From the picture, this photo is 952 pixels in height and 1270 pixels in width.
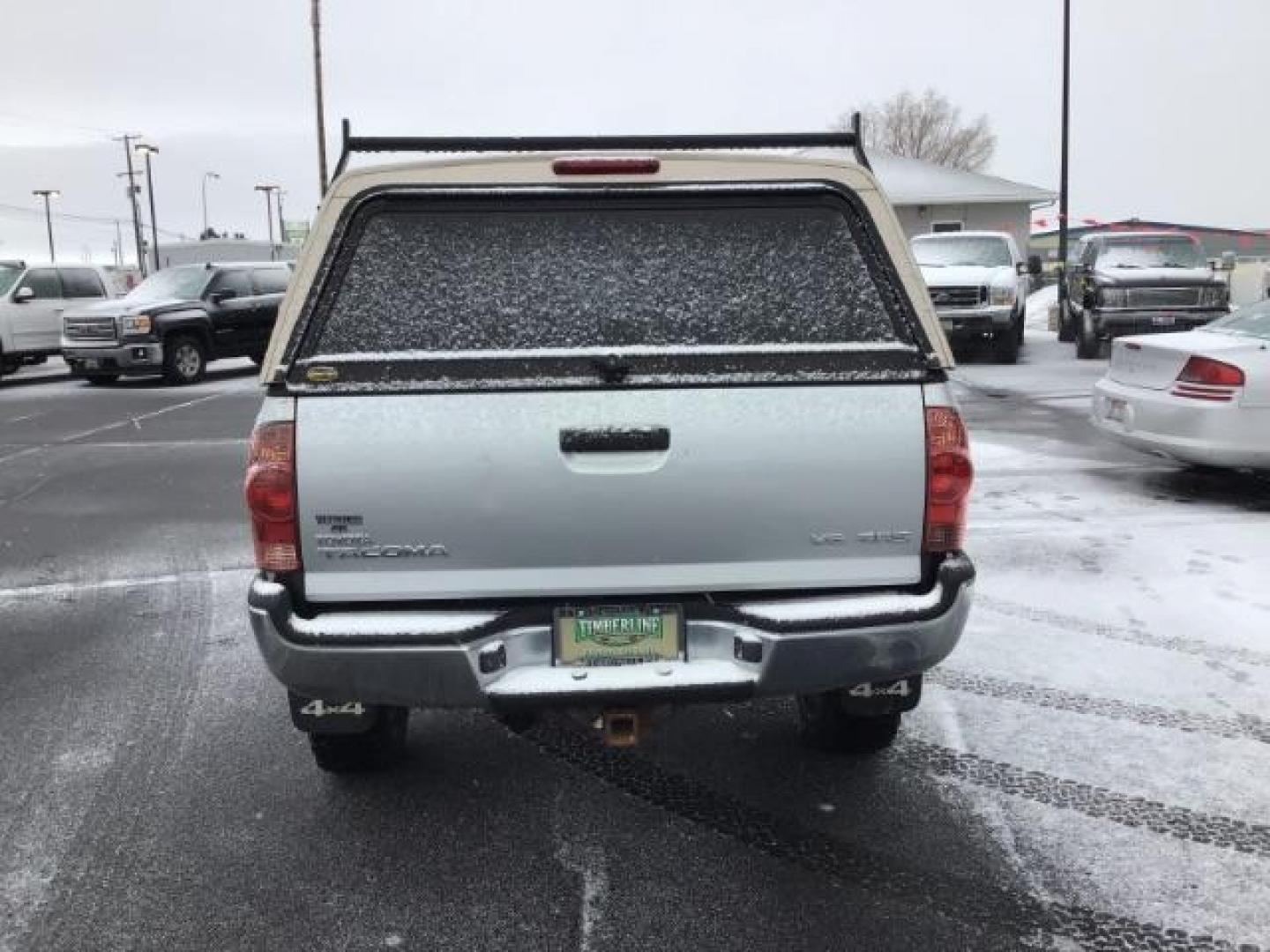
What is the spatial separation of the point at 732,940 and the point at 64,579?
17.8ft

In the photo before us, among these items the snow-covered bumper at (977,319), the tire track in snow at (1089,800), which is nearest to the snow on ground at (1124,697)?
the tire track in snow at (1089,800)

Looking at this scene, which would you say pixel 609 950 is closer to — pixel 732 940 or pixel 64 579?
pixel 732 940

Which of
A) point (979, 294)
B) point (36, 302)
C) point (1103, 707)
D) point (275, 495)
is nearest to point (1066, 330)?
point (979, 294)

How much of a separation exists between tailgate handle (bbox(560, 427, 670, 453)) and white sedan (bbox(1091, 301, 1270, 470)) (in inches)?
243

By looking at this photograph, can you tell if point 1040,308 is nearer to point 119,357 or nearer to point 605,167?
point 119,357

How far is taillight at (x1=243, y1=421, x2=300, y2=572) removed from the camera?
312 centimetres

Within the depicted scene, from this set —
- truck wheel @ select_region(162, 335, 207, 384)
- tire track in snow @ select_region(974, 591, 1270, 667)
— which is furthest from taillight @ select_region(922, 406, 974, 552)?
truck wheel @ select_region(162, 335, 207, 384)

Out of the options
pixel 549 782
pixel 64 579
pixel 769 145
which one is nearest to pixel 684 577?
pixel 549 782

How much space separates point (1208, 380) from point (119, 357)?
52.7ft

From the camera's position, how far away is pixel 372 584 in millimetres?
3182

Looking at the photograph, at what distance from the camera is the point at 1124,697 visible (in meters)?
4.68

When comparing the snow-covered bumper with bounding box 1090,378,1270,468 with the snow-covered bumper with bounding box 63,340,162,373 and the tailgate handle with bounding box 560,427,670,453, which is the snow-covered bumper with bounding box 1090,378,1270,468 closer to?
the tailgate handle with bounding box 560,427,670,453

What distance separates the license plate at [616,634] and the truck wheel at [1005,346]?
16.7m

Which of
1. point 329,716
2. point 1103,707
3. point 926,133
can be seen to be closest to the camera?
point 329,716
